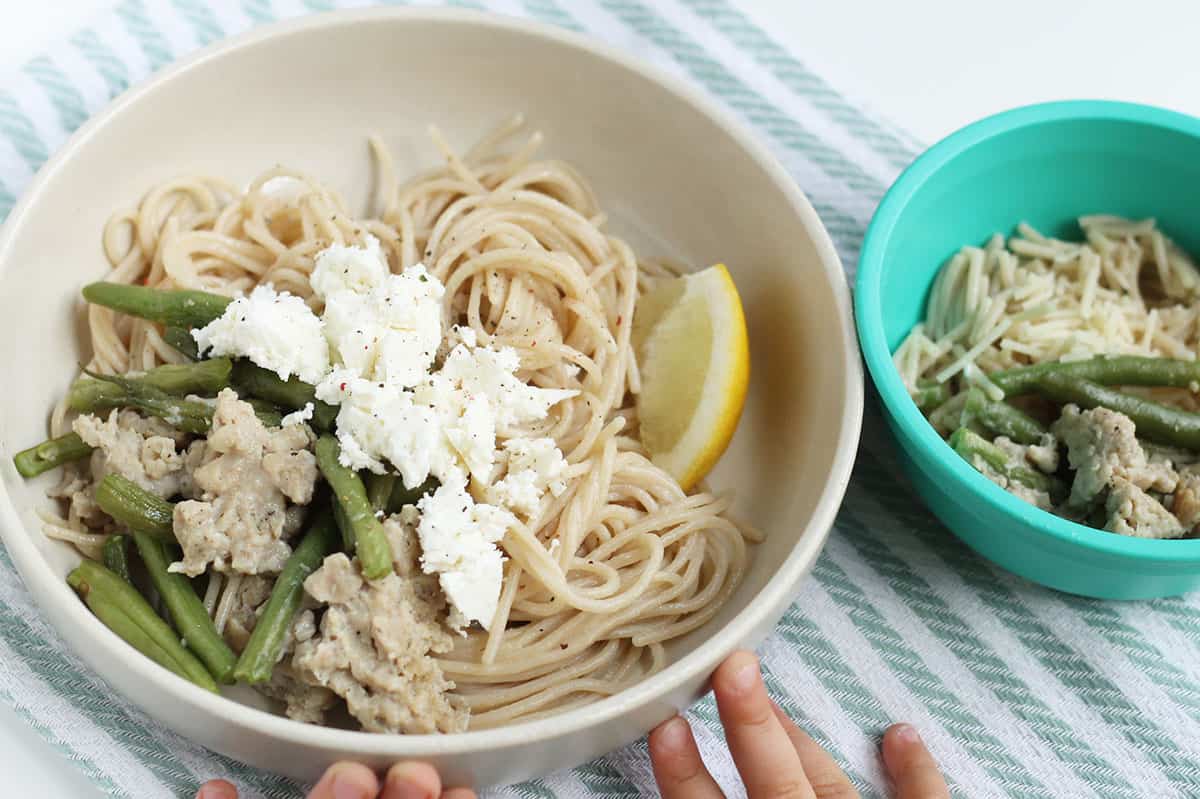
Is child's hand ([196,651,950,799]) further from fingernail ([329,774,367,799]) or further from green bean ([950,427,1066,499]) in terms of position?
green bean ([950,427,1066,499])

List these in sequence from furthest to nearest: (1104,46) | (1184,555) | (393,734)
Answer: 1. (1104,46)
2. (1184,555)
3. (393,734)

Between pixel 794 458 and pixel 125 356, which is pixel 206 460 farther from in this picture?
pixel 794 458

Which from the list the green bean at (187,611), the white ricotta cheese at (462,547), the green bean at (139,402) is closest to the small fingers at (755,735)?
the white ricotta cheese at (462,547)

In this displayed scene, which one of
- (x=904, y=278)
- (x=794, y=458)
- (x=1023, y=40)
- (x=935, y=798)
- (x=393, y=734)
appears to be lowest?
(x=935, y=798)

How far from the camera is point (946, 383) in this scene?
280 cm

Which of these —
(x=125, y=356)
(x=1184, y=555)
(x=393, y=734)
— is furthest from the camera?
(x=125, y=356)

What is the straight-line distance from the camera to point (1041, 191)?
3006mm

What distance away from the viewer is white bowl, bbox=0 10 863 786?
2156 millimetres

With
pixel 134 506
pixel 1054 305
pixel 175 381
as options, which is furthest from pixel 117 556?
pixel 1054 305

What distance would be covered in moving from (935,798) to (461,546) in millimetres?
1070

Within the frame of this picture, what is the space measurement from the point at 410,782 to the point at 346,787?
109mm

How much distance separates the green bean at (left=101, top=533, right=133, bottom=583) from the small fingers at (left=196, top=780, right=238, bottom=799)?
44 centimetres

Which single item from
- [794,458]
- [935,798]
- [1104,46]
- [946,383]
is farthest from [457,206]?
[1104,46]

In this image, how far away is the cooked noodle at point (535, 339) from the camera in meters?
A: 2.41
